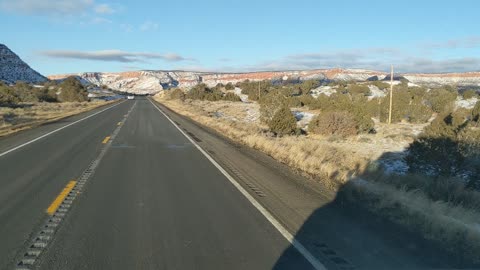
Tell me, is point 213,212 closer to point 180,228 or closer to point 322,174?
point 180,228

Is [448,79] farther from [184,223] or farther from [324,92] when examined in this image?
[184,223]

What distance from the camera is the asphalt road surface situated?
5258mm

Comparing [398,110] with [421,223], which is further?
[398,110]

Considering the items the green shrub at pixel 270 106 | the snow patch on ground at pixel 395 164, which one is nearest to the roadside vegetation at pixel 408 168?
the snow patch on ground at pixel 395 164

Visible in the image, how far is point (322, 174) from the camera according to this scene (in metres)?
11.4

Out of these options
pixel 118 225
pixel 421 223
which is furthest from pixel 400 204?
pixel 118 225

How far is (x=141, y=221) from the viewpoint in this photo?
6793mm

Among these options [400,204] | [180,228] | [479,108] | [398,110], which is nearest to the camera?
[180,228]

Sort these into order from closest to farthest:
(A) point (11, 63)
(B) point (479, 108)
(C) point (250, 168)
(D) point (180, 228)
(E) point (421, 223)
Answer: (D) point (180, 228), (E) point (421, 223), (C) point (250, 168), (B) point (479, 108), (A) point (11, 63)

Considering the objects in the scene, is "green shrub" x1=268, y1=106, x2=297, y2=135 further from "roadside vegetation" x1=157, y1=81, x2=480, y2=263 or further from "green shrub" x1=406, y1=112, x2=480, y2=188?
"green shrub" x1=406, y1=112, x2=480, y2=188

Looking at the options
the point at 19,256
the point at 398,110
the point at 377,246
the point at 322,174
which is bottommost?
the point at 398,110

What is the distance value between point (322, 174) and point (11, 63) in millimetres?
189425

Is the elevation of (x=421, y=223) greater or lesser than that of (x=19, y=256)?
lesser

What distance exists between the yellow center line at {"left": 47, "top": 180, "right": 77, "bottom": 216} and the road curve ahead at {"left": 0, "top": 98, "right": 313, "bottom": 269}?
17 millimetres
